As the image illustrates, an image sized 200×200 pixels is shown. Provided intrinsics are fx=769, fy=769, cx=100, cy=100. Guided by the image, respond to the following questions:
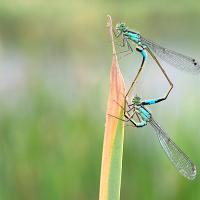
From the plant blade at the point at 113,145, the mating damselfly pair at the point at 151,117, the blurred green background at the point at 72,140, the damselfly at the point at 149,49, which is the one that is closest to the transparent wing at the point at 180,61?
the damselfly at the point at 149,49

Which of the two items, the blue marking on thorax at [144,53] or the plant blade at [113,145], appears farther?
the blue marking on thorax at [144,53]

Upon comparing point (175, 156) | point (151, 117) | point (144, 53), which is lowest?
point (175, 156)

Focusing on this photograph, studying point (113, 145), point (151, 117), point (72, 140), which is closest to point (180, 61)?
point (72, 140)

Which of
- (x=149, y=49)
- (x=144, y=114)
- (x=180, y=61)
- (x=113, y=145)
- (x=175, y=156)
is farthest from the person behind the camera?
(x=180, y=61)

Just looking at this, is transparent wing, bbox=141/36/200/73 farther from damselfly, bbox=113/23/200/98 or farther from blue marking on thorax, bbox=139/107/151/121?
blue marking on thorax, bbox=139/107/151/121

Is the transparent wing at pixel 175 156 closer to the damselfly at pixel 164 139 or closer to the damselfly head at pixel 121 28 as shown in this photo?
the damselfly at pixel 164 139

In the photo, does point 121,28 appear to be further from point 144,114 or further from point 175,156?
point 175,156

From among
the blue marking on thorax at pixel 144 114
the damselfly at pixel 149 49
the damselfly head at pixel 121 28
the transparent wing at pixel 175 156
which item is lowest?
the transparent wing at pixel 175 156

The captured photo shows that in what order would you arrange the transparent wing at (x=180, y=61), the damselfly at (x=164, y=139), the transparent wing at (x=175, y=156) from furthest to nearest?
the transparent wing at (x=180, y=61) → the transparent wing at (x=175, y=156) → the damselfly at (x=164, y=139)

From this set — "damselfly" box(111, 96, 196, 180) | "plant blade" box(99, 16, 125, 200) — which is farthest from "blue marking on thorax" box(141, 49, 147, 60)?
"plant blade" box(99, 16, 125, 200)

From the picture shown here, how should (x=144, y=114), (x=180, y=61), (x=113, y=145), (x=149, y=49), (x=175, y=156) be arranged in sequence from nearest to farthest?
(x=113, y=145), (x=144, y=114), (x=175, y=156), (x=149, y=49), (x=180, y=61)
